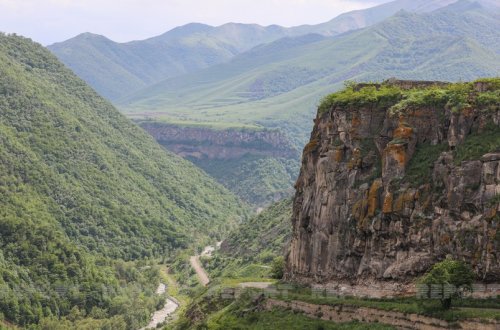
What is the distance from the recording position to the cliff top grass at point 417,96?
234 ft

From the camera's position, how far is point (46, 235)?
194 metres

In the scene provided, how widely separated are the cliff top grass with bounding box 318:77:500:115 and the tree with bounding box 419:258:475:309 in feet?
43.3

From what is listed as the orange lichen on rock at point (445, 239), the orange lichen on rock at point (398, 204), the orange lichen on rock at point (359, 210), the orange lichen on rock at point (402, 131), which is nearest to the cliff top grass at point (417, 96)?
the orange lichen on rock at point (402, 131)

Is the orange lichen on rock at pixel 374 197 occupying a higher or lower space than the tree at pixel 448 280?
higher

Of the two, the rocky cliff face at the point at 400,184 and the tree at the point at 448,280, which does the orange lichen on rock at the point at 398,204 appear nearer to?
the rocky cliff face at the point at 400,184

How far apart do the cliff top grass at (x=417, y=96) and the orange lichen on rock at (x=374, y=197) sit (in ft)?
20.0

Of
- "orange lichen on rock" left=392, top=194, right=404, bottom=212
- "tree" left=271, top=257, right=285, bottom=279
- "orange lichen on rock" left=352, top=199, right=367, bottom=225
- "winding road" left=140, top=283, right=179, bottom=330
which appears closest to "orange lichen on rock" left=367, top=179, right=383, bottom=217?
"orange lichen on rock" left=352, top=199, right=367, bottom=225

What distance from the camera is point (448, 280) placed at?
63.0 metres

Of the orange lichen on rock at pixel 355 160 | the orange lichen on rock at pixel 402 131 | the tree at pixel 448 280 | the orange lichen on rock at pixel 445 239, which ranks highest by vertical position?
the orange lichen on rock at pixel 402 131

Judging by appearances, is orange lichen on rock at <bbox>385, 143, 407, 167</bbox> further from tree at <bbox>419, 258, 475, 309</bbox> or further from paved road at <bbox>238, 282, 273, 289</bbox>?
paved road at <bbox>238, 282, 273, 289</bbox>

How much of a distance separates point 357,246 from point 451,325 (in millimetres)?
14789

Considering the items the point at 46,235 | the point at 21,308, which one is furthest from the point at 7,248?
the point at 21,308

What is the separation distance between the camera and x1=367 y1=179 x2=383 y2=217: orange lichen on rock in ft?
242

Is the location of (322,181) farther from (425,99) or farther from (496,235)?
(496,235)
